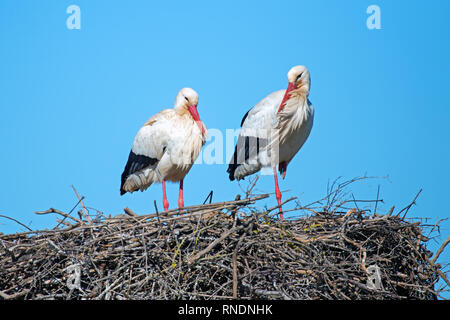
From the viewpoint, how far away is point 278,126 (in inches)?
262

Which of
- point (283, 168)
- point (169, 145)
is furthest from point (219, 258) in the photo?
point (283, 168)

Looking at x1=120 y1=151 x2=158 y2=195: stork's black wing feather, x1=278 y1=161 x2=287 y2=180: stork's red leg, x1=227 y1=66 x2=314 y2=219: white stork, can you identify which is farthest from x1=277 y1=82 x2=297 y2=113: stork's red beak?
x1=120 y1=151 x2=158 y2=195: stork's black wing feather

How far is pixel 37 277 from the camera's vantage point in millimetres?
4301

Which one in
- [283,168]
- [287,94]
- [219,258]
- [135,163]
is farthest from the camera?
[283,168]

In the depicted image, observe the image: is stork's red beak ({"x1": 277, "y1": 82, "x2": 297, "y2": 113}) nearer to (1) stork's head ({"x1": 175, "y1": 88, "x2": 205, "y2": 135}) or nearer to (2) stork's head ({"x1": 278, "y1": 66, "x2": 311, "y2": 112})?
(2) stork's head ({"x1": 278, "y1": 66, "x2": 311, "y2": 112})

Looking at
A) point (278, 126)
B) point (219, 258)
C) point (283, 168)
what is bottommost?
point (219, 258)

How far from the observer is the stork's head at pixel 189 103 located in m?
6.74

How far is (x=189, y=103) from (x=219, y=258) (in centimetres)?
282

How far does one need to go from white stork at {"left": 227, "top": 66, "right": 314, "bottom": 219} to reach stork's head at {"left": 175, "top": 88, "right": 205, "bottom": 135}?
546 millimetres

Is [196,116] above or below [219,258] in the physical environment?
above

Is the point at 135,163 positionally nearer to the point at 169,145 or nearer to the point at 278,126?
the point at 169,145
